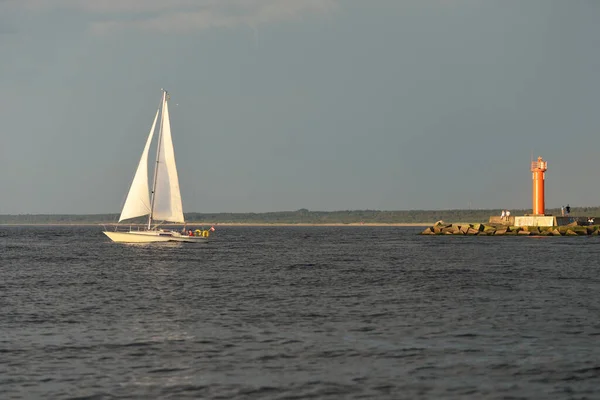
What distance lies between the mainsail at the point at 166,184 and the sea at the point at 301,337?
4432cm

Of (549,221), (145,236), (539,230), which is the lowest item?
(145,236)

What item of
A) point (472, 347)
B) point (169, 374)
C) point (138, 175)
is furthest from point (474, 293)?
point (138, 175)

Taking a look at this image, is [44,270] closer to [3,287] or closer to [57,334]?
[3,287]

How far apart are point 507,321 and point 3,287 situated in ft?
86.6

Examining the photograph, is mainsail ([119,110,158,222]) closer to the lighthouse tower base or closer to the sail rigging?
the sail rigging

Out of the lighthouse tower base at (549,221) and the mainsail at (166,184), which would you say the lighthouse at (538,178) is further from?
the mainsail at (166,184)

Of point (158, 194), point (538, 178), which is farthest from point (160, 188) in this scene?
point (538, 178)

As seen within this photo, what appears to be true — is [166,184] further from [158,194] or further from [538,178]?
[538,178]

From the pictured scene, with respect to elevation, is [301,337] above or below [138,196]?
below

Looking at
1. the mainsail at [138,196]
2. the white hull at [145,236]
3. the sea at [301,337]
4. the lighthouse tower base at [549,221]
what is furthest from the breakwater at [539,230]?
the sea at [301,337]

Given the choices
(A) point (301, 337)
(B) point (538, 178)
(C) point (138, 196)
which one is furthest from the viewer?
(B) point (538, 178)

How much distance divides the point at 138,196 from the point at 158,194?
2.30 metres

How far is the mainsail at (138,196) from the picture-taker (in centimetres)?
9112

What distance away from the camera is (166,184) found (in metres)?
92.6
